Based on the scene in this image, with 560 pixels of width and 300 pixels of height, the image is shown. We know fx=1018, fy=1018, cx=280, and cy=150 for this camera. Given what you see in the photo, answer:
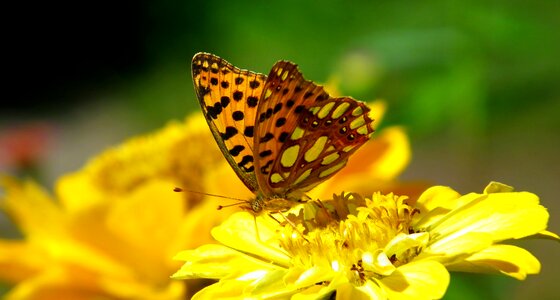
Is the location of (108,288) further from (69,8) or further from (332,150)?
(69,8)

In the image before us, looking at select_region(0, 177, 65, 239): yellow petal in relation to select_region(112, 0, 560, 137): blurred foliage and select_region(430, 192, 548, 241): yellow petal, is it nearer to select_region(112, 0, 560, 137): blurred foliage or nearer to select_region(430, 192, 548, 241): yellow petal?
select_region(112, 0, 560, 137): blurred foliage

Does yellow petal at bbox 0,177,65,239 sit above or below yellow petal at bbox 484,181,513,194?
above

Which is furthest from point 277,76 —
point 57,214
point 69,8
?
point 69,8

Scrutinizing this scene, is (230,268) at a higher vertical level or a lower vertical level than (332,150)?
lower

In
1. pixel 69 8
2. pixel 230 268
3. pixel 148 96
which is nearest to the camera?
pixel 230 268

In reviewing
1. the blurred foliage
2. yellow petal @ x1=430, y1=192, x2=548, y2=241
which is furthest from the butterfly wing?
the blurred foliage

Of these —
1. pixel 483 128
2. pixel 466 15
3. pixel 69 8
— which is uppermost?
pixel 69 8

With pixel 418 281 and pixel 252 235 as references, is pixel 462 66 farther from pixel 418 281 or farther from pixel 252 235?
pixel 418 281
